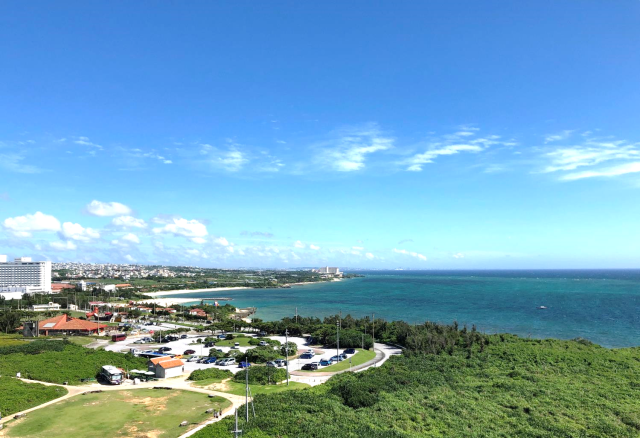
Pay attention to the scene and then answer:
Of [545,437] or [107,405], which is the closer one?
[545,437]

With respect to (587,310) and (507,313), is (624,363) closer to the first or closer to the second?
(507,313)

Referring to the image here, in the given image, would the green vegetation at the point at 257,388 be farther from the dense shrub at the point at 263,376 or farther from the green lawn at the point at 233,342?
the green lawn at the point at 233,342

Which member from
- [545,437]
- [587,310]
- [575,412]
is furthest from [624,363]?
[587,310]

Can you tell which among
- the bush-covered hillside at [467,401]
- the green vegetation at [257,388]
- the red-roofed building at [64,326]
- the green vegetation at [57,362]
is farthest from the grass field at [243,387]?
the red-roofed building at [64,326]

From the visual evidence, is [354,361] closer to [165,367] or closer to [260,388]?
[260,388]

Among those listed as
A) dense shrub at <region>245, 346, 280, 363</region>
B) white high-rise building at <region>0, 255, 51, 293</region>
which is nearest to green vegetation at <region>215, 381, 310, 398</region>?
dense shrub at <region>245, 346, 280, 363</region>
